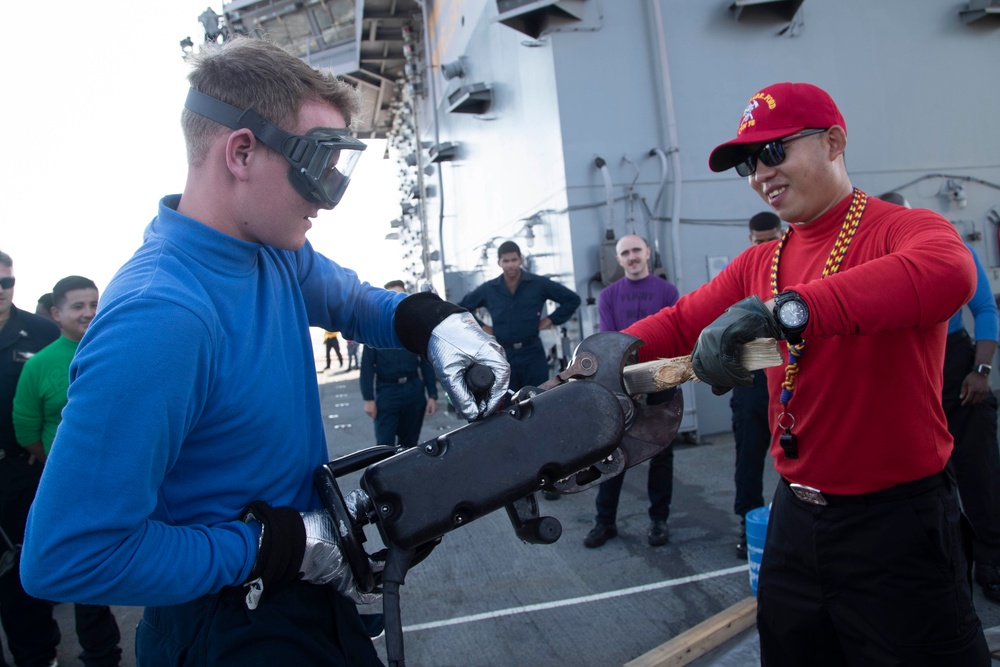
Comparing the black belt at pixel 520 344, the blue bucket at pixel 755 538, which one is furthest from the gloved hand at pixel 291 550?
the black belt at pixel 520 344

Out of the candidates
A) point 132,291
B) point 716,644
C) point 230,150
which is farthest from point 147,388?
point 716,644

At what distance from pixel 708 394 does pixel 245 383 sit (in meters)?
7.08

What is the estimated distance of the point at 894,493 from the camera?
66.8 inches

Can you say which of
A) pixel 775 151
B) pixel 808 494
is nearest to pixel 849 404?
pixel 808 494

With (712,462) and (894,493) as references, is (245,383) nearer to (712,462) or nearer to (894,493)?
(894,493)

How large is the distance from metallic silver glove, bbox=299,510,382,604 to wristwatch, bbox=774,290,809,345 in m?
1.09

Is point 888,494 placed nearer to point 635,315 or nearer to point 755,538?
point 755,538

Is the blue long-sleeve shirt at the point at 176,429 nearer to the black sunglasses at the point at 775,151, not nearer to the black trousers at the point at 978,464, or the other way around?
the black sunglasses at the point at 775,151

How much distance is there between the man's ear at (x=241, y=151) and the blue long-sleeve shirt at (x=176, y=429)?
13 cm

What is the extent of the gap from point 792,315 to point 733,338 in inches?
5.4

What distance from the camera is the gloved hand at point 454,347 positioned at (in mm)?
1555

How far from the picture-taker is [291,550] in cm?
125

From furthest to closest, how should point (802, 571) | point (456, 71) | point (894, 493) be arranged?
point (456, 71), point (802, 571), point (894, 493)

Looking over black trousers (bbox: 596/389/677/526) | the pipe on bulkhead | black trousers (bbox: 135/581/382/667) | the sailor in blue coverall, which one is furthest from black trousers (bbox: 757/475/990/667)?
the pipe on bulkhead
